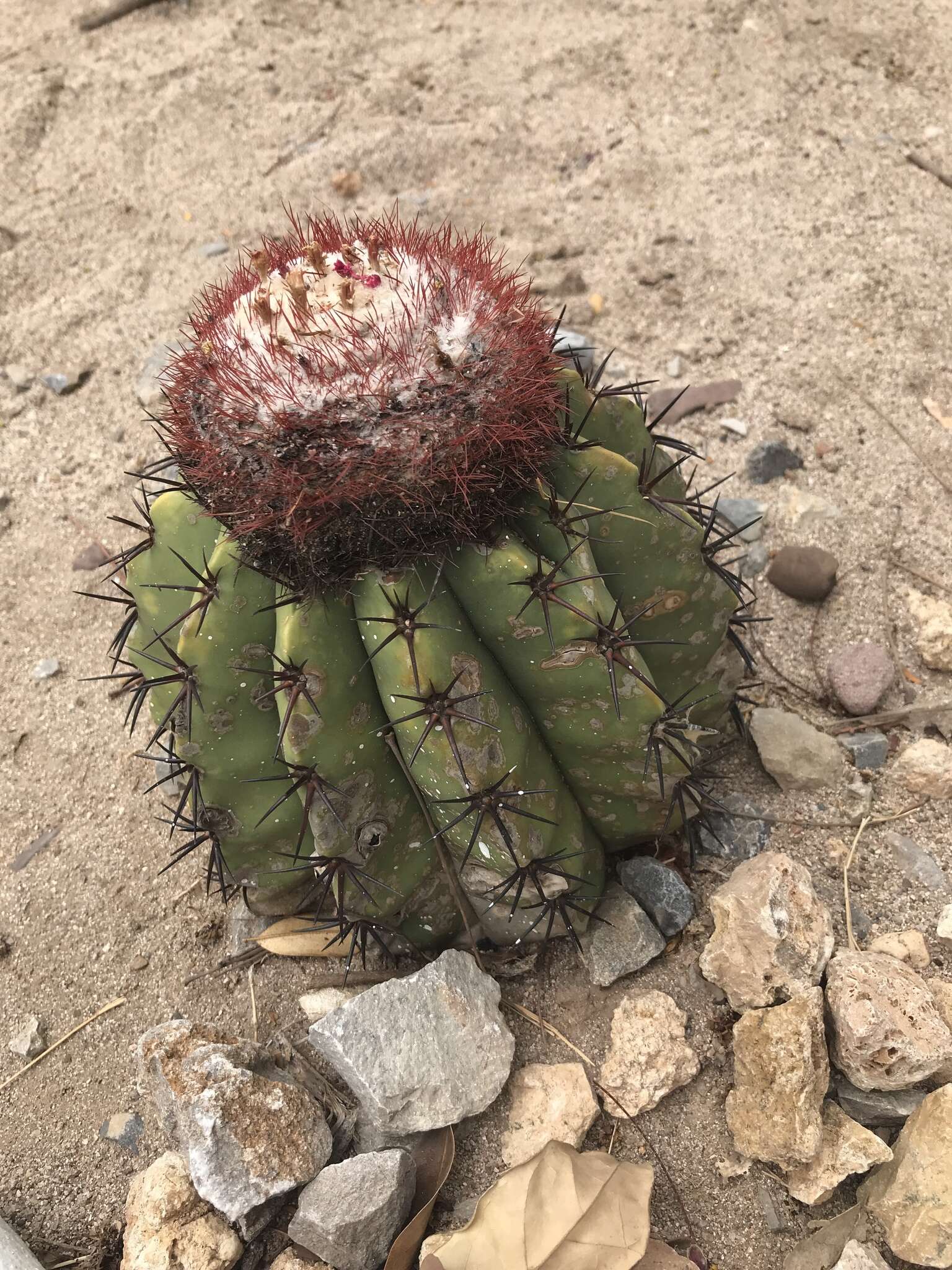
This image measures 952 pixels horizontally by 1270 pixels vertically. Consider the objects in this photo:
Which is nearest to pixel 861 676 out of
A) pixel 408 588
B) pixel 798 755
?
pixel 798 755

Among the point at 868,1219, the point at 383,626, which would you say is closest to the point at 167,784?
the point at 383,626

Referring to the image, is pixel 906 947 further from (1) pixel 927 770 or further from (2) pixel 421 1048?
(2) pixel 421 1048

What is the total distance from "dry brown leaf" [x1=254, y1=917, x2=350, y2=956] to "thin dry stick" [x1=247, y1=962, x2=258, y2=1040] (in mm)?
54

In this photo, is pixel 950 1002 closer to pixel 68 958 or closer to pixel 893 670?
pixel 893 670

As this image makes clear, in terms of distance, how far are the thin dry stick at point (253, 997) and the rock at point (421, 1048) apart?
26cm

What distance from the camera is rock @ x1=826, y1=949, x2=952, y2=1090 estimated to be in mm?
1650

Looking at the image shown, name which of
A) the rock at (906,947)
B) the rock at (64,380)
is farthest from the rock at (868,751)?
the rock at (64,380)

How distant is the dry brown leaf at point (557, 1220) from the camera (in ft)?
4.81

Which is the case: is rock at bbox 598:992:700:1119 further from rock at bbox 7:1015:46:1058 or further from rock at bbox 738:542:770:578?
rock at bbox 738:542:770:578

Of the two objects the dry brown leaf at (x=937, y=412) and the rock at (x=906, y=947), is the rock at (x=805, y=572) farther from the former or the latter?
the rock at (x=906, y=947)

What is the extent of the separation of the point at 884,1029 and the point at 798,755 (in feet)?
2.38

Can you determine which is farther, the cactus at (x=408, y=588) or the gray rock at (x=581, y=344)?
the gray rock at (x=581, y=344)

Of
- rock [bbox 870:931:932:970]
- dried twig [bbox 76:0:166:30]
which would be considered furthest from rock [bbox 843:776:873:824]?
dried twig [bbox 76:0:166:30]

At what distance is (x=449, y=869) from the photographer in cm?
193
